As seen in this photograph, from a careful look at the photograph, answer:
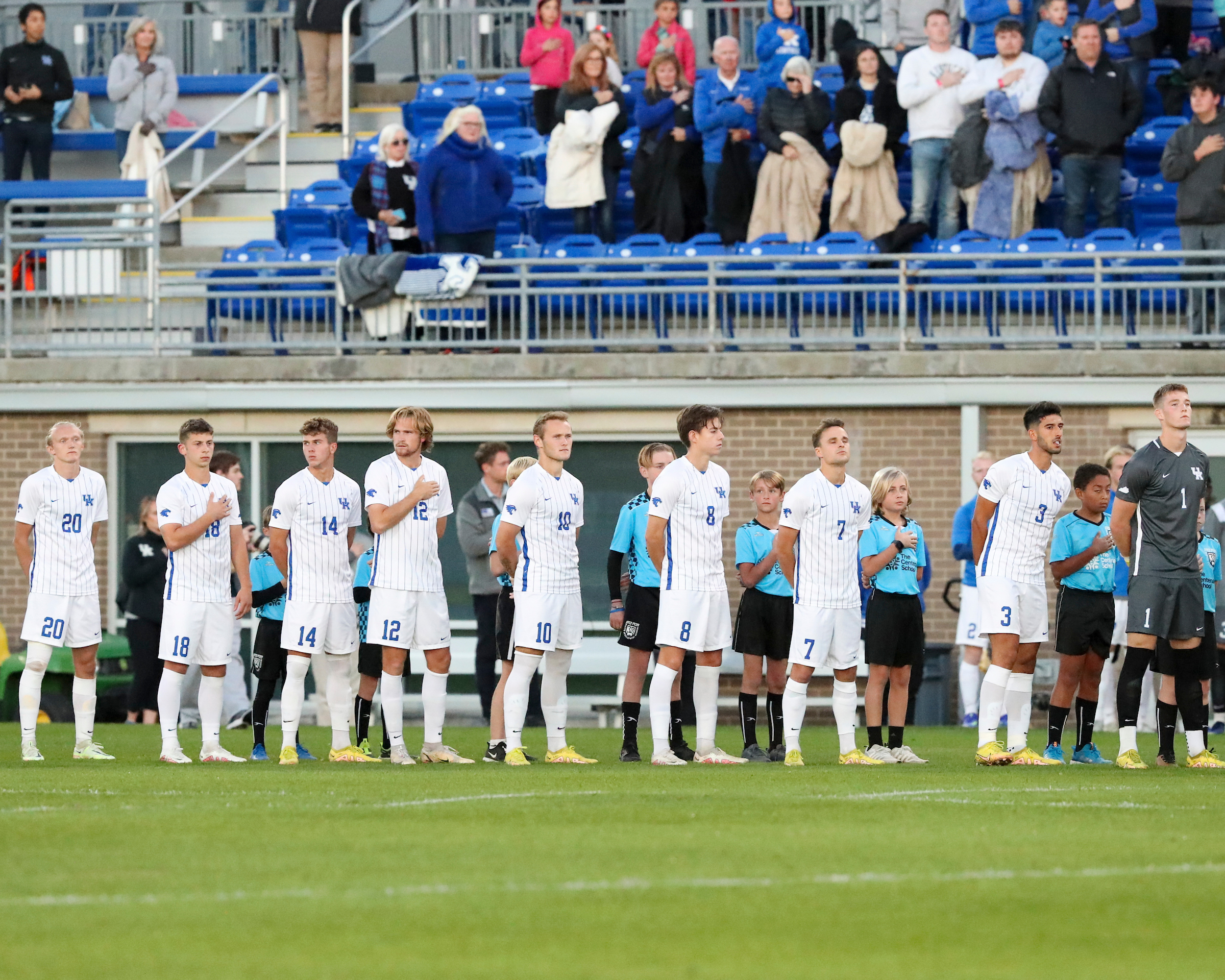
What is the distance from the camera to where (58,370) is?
60.8 feet

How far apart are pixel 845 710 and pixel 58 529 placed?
500 centimetres

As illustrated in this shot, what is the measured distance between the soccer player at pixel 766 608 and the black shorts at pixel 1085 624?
1.77 m

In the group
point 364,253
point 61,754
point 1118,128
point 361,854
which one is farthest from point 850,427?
point 361,854

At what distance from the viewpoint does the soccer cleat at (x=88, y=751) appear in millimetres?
12195

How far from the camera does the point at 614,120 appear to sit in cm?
1967

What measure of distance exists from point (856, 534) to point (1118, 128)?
333 inches

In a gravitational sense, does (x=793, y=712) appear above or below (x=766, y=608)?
below

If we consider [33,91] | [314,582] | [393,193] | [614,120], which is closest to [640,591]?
[314,582]

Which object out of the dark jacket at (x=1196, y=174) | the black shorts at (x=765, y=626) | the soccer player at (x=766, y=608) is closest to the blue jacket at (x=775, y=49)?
the dark jacket at (x=1196, y=174)

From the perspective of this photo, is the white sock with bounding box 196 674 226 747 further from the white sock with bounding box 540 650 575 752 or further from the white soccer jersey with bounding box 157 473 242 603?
the white sock with bounding box 540 650 575 752

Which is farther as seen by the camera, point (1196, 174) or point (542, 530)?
point (1196, 174)

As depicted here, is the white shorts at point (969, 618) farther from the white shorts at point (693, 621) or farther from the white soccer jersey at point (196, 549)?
the white soccer jersey at point (196, 549)

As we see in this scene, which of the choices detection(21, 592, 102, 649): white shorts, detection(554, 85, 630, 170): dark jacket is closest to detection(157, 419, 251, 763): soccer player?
detection(21, 592, 102, 649): white shorts

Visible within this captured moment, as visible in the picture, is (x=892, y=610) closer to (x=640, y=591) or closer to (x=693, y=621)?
(x=693, y=621)
